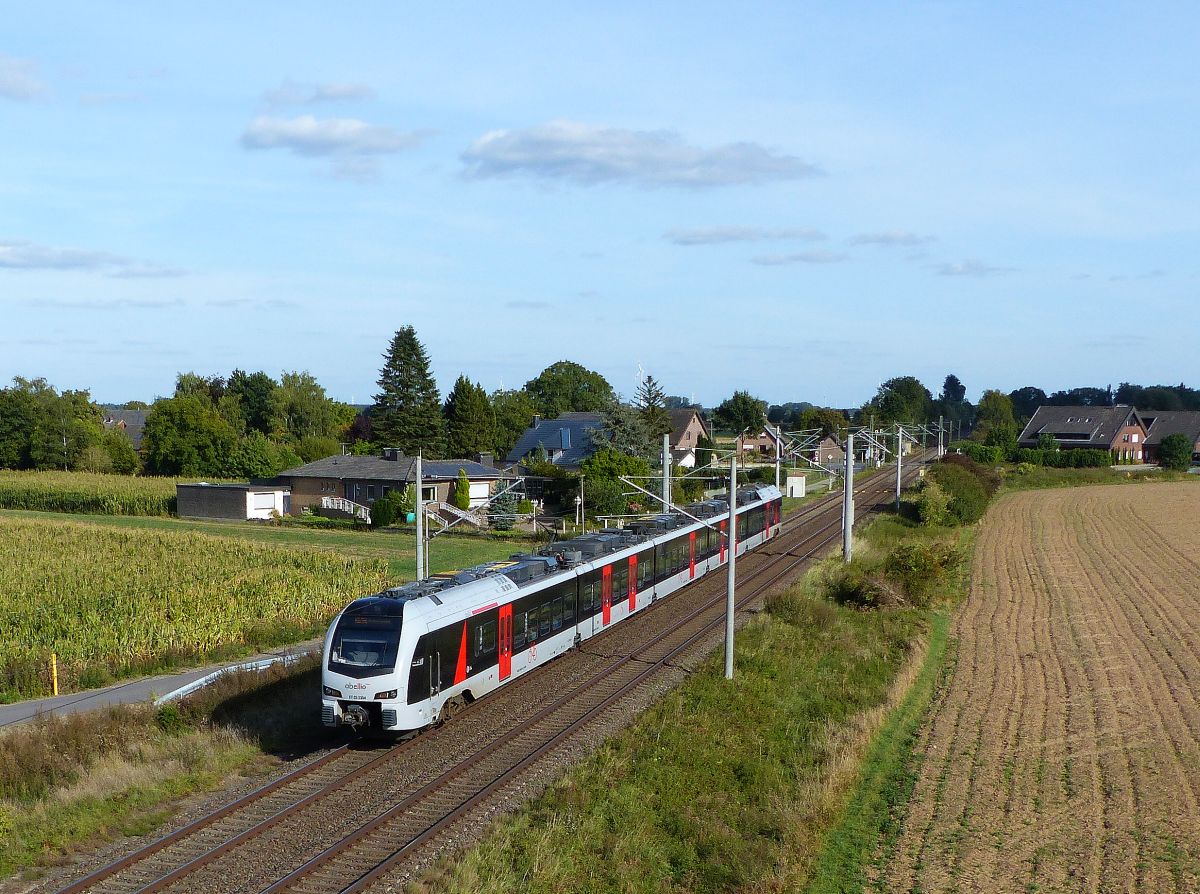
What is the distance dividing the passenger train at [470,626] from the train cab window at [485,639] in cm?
2

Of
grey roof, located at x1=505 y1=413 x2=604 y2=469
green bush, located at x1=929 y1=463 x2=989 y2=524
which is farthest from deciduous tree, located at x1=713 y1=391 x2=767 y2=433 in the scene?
green bush, located at x1=929 y1=463 x2=989 y2=524

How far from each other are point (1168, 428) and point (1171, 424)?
3.69 feet

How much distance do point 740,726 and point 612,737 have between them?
2884mm

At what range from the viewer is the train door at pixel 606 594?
29.4m

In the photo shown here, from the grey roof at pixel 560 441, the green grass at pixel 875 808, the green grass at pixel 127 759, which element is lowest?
the green grass at pixel 875 808

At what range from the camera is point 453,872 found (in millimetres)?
14141

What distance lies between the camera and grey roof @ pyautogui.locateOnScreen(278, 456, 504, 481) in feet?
218

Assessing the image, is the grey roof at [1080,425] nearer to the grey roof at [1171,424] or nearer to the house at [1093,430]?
the house at [1093,430]

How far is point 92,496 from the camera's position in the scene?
7594 cm

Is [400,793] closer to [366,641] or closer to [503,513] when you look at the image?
[366,641]

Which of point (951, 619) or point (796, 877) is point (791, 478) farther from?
point (796, 877)

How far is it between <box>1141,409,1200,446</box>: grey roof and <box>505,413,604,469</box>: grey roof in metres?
72.6

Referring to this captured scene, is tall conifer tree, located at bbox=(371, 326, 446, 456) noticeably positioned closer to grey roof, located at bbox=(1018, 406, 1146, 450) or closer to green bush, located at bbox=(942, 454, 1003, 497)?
green bush, located at bbox=(942, 454, 1003, 497)

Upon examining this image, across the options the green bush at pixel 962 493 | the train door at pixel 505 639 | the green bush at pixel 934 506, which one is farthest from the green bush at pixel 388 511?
the train door at pixel 505 639
